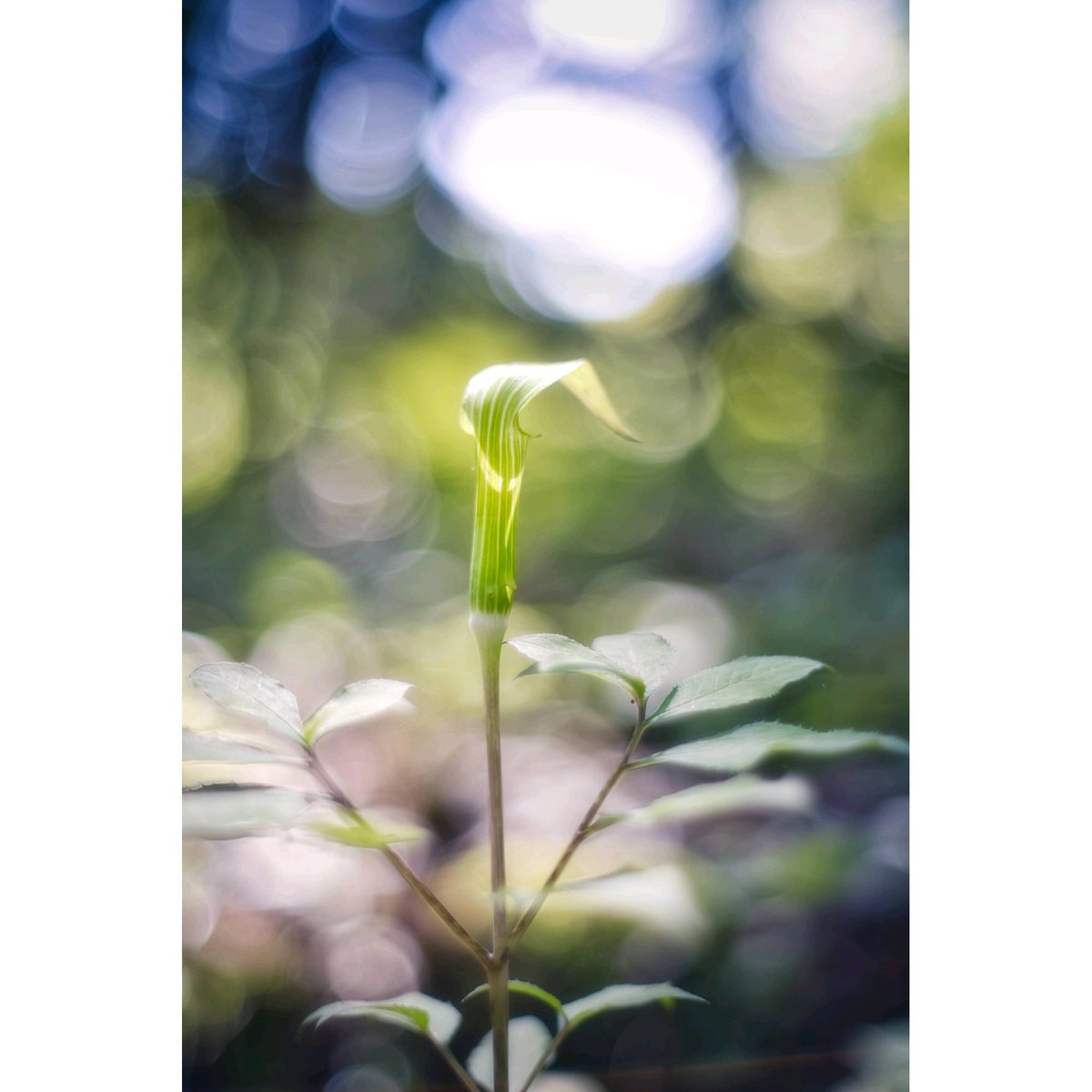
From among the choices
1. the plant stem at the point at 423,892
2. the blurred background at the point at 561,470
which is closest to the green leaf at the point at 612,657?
the blurred background at the point at 561,470

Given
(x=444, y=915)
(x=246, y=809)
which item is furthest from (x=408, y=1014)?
(x=246, y=809)

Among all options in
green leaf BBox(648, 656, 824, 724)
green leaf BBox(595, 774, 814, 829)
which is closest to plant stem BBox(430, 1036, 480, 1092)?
green leaf BBox(595, 774, 814, 829)

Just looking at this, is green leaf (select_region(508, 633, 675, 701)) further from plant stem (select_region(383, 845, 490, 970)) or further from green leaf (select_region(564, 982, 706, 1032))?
green leaf (select_region(564, 982, 706, 1032))
